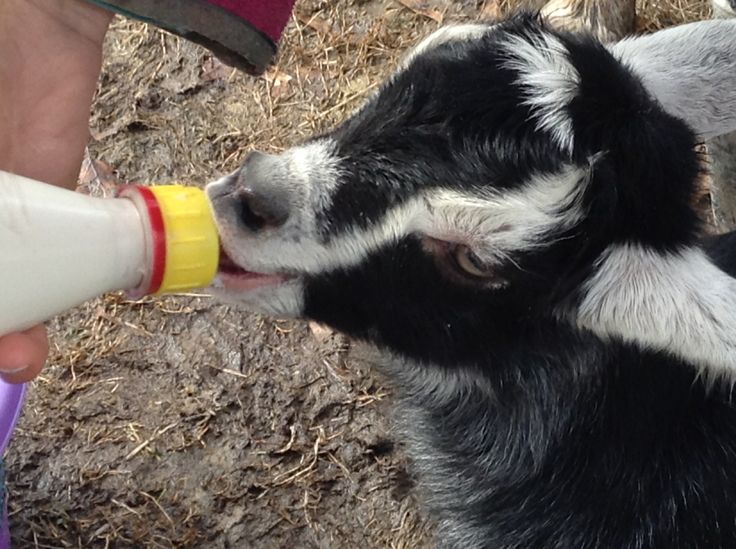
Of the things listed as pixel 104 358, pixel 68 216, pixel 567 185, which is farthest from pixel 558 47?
pixel 104 358

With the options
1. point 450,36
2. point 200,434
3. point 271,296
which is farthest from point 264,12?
point 200,434

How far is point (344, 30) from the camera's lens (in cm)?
425

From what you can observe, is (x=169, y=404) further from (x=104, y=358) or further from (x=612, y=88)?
Answer: (x=612, y=88)

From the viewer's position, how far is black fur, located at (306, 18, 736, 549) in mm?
1964

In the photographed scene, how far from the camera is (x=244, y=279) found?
2.07 m

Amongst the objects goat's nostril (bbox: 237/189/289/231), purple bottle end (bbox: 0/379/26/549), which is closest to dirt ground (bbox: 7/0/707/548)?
purple bottle end (bbox: 0/379/26/549)

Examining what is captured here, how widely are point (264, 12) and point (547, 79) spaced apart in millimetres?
814

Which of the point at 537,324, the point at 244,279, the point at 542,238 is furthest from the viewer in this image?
the point at 537,324

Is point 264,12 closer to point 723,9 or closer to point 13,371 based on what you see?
point 13,371

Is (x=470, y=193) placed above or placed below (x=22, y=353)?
above

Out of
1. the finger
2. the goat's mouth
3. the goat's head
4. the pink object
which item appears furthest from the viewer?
the pink object

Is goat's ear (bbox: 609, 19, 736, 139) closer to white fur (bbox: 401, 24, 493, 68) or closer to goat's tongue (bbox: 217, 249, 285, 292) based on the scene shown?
white fur (bbox: 401, 24, 493, 68)

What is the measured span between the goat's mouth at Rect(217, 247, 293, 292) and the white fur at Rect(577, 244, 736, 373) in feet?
2.26

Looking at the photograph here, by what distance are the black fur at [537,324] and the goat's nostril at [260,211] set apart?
103mm
